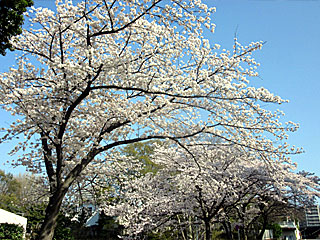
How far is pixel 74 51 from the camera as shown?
281 inches

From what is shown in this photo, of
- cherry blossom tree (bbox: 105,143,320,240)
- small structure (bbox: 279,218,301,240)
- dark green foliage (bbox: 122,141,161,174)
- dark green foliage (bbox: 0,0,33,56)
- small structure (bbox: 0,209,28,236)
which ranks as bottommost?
small structure (bbox: 279,218,301,240)

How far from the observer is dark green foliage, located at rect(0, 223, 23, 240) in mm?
9104

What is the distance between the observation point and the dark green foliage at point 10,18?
17.2 feet

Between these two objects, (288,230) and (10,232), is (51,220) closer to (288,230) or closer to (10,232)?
(10,232)

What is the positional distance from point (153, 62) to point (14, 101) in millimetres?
3044

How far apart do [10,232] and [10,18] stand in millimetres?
7804

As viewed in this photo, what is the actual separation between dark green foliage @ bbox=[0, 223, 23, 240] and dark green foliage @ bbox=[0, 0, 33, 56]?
21.8ft

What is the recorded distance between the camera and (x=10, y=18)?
537cm

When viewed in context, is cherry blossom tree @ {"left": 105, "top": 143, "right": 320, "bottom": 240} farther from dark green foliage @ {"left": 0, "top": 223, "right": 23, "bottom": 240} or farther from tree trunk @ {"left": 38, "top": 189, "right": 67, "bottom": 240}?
tree trunk @ {"left": 38, "top": 189, "right": 67, "bottom": 240}

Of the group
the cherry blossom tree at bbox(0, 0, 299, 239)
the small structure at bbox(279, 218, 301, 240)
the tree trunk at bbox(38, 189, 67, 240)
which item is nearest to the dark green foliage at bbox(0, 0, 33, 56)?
the cherry blossom tree at bbox(0, 0, 299, 239)


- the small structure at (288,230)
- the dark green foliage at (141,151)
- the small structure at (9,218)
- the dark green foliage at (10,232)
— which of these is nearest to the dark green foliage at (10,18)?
the dark green foliage at (10,232)

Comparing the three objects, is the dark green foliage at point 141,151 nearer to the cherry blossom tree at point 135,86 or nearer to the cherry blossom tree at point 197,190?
the cherry blossom tree at point 197,190

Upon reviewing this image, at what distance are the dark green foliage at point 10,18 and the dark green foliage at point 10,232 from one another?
6.64m

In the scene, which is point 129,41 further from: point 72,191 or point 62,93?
point 72,191
